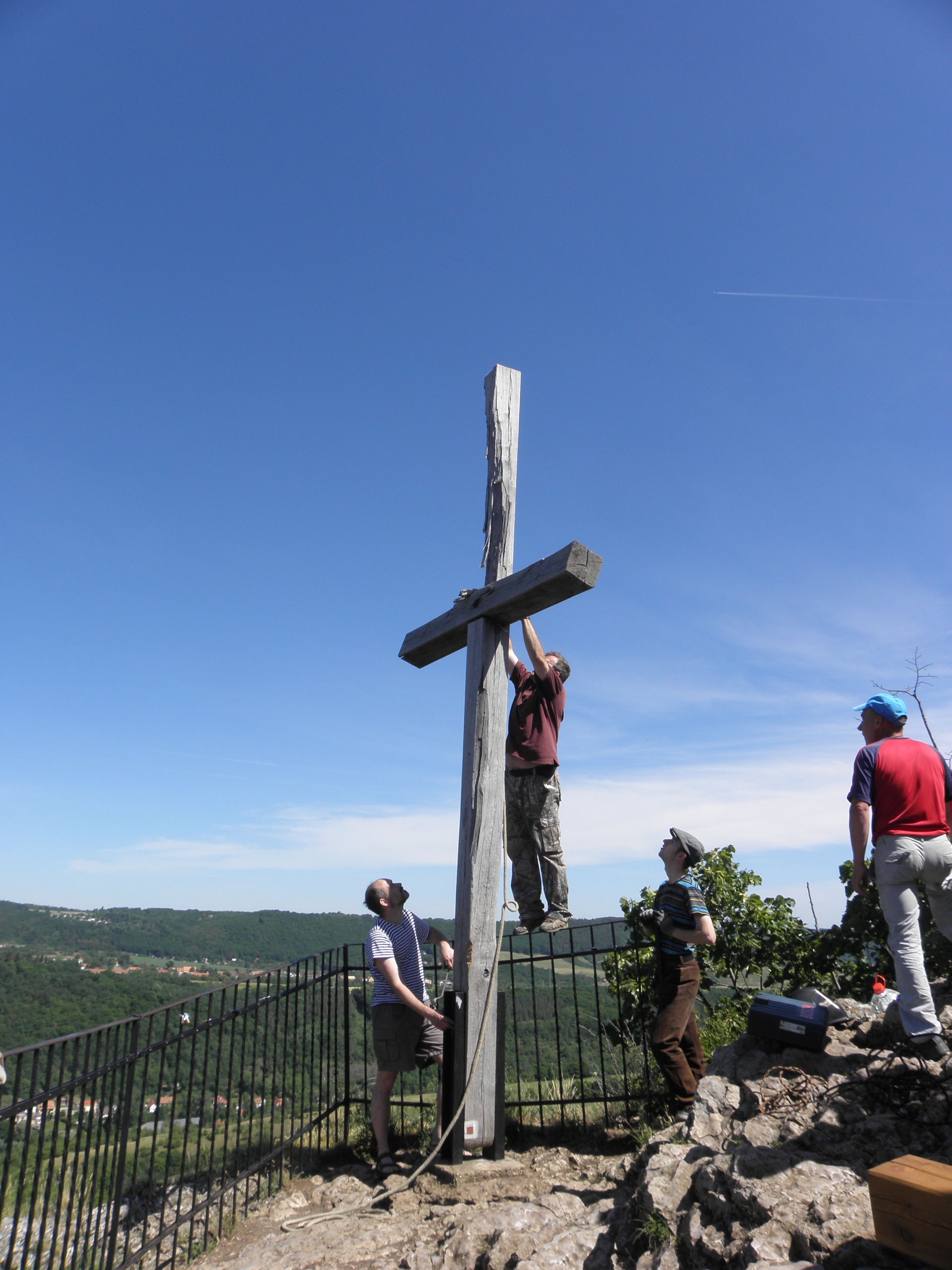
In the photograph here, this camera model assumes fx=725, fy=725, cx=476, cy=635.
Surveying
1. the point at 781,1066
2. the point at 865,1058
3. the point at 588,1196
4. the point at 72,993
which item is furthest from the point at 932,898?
the point at 72,993

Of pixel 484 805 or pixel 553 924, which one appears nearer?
pixel 484 805

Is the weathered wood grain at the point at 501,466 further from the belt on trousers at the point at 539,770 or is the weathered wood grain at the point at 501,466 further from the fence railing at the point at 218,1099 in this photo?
the fence railing at the point at 218,1099

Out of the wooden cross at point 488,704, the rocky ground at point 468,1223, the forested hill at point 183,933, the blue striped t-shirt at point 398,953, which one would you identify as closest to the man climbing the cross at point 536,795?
the wooden cross at point 488,704

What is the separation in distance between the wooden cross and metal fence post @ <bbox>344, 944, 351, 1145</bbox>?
6.33 ft

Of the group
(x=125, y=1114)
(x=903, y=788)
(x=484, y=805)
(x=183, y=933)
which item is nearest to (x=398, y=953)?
(x=484, y=805)

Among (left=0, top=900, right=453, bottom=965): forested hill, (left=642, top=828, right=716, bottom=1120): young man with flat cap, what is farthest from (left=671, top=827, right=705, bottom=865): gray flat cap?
(left=0, top=900, right=453, bottom=965): forested hill

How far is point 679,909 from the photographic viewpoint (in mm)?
4398

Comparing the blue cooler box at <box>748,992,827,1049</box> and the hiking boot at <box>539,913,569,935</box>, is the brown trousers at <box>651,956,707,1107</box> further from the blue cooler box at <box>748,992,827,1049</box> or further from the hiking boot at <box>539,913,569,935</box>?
the hiking boot at <box>539,913,569,935</box>

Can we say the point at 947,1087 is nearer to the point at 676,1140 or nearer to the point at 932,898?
the point at 932,898

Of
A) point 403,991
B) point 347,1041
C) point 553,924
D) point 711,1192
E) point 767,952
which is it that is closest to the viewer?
point 711,1192

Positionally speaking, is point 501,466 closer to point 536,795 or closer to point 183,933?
point 536,795

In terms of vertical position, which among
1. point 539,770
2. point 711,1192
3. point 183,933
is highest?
point 539,770

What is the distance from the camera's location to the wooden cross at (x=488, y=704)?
4.13 m

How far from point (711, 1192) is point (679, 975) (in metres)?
1.68
